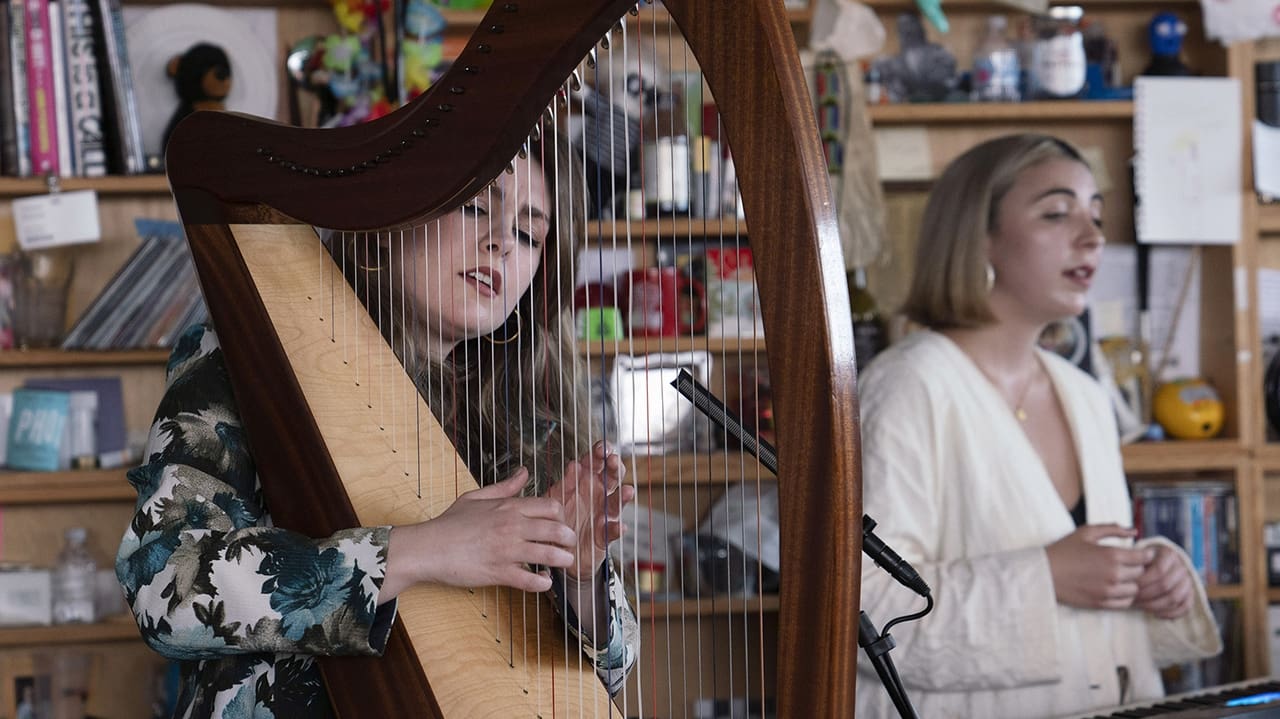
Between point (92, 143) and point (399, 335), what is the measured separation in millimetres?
1567

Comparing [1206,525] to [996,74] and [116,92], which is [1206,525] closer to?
[996,74]

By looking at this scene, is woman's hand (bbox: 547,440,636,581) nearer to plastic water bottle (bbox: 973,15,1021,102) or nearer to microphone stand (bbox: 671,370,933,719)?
microphone stand (bbox: 671,370,933,719)

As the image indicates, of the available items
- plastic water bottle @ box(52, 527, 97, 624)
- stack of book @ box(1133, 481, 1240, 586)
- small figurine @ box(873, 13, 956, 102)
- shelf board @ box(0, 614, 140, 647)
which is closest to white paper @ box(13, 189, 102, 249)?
plastic water bottle @ box(52, 527, 97, 624)

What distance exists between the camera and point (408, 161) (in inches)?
40.1

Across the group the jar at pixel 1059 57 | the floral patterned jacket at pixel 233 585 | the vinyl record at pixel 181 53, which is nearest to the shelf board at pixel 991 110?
the jar at pixel 1059 57

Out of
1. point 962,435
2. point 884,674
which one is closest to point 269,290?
point 884,674

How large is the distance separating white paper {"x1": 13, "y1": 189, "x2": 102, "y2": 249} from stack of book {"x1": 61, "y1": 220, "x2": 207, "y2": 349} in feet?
0.35

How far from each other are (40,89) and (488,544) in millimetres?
2004

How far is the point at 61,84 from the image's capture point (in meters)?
2.51

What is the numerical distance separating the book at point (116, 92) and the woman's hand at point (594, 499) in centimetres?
187

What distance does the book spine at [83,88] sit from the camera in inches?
98.4

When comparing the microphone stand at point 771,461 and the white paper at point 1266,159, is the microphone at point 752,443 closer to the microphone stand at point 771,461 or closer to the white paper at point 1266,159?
the microphone stand at point 771,461

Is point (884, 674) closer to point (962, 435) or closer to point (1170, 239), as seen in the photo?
point (962, 435)

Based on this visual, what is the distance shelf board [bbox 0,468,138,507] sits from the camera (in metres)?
2.51
